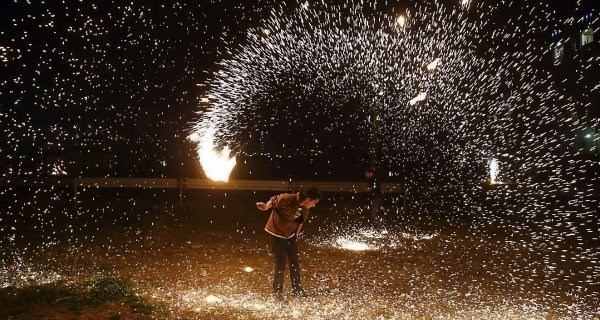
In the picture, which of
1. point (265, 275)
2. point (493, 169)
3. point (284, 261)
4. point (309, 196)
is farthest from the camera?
point (493, 169)

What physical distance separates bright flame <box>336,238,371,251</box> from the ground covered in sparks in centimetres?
2

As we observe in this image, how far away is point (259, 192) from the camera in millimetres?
19125

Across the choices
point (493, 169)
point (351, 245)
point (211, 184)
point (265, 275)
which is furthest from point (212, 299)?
point (493, 169)

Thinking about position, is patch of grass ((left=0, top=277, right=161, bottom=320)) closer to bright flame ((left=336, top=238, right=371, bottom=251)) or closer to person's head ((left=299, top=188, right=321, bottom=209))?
person's head ((left=299, top=188, right=321, bottom=209))

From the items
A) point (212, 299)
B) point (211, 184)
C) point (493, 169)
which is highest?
point (493, 169)

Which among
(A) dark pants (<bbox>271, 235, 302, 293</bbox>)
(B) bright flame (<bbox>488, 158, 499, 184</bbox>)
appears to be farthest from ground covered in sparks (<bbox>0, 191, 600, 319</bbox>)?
(B) bright flame (<bbox>488, 158, 499, 184</bbox>)

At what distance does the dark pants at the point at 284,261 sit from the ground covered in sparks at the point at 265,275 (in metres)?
0.19

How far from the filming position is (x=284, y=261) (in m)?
6.32

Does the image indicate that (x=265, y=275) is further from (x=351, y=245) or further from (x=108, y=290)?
(x=351, y=245)

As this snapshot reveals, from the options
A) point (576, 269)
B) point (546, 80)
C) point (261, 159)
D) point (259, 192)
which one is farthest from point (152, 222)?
point (546, 80)

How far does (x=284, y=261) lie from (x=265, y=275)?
3.66ft

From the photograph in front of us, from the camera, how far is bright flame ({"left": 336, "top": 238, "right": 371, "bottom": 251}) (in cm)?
971

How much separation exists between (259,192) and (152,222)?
264 inches

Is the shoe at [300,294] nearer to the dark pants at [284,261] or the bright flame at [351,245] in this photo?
the dark pants at [284,261]
